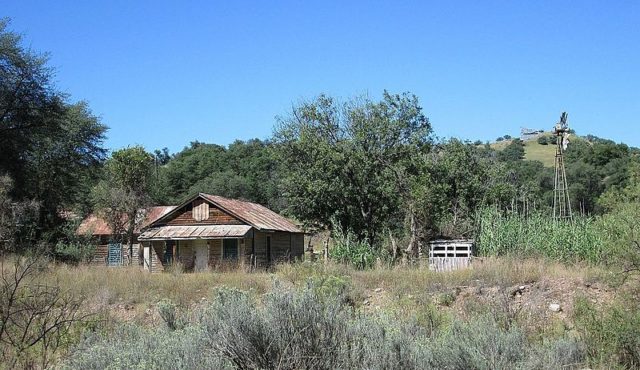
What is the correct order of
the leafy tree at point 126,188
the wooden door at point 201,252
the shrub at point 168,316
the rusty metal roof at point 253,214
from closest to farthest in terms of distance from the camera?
1. the shrub at point 168,316
2. the rusty metal roof at point 253,214
3. the wooden door at point 201,252
4. the leafy tree at point 126,188

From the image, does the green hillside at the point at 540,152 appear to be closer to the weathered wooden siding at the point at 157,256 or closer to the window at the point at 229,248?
the window at the point at 229,248

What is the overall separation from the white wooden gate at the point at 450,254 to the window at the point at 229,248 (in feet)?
44.4

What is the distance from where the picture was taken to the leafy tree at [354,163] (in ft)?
98.8

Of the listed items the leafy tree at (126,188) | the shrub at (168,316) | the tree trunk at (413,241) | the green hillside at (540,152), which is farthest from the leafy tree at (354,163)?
the green hillside at (540,152)

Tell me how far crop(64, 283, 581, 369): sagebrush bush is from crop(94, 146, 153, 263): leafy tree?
32.3 metres

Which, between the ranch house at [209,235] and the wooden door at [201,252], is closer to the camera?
the ranch house at [209,235]

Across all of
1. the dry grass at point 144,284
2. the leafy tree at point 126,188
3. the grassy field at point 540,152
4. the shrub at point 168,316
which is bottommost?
the dry grass at point 144,284

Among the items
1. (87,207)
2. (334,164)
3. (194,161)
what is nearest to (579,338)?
(334,164)

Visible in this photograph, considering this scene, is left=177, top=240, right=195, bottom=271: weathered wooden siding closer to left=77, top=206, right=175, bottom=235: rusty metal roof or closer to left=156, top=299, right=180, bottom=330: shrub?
left=77, top=206, right=175, bottom=235: rusty metal roof

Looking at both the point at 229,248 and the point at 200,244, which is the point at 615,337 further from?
the point at 200,244

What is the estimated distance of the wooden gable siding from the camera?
34.7 meters

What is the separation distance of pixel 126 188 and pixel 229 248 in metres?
8.12

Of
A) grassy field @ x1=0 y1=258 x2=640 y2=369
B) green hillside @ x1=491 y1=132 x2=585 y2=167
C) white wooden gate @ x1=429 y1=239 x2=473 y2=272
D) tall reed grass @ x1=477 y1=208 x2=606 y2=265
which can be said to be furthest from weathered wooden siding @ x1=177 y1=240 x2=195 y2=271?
green hillside @ x1=491 y1=132 x2=585 y2=167

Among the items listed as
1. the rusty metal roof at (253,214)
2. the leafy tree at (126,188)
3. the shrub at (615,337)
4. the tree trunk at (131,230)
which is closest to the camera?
the shrub at (615,337)
